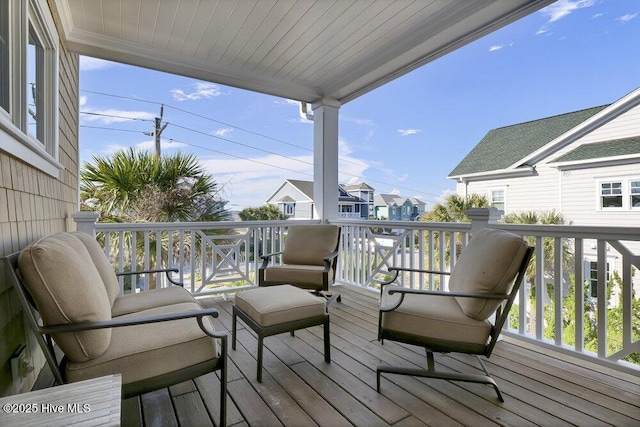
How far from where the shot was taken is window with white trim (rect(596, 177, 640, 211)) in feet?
13.7

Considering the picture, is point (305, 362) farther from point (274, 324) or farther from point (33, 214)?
point (33, 214)

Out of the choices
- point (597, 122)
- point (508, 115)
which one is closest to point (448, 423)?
point (597, 122)

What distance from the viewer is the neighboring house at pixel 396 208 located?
5024 mm

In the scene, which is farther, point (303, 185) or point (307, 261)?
point (303, 185)

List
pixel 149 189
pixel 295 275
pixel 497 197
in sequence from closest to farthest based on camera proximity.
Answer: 1. pixel 295 275
2. pixel 149 189
3. pixel 497 197

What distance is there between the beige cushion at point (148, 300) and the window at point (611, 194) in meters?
5.68

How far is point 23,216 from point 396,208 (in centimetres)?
499

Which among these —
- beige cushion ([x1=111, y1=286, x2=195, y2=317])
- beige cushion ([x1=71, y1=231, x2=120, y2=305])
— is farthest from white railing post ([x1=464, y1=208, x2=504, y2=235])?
beige cushion ([x1=71, y1=231, x2=120, y2=305])

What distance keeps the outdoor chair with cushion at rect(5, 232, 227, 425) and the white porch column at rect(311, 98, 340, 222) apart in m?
3.04

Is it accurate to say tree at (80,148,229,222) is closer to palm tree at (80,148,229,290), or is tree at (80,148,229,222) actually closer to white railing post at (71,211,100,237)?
palm tree at (80,148,229,290)

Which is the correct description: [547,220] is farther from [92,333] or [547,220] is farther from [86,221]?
[86,221]

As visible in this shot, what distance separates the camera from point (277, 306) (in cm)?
197

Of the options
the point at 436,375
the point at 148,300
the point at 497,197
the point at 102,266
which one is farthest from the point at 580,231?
the point at 497,197

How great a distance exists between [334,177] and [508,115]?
6540 mm
